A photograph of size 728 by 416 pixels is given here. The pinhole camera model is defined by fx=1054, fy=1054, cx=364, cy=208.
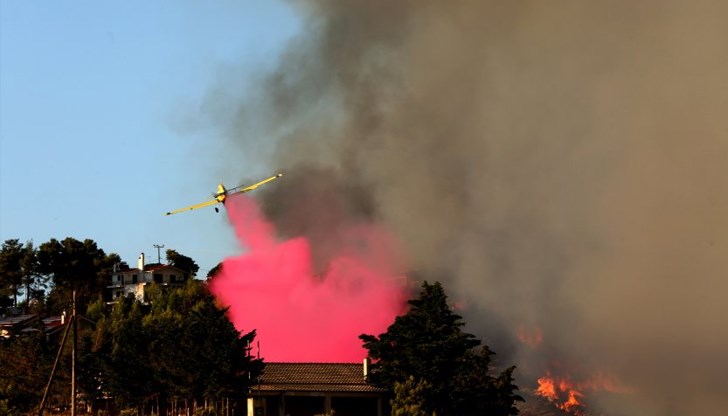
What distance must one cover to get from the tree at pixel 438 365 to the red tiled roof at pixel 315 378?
400cm

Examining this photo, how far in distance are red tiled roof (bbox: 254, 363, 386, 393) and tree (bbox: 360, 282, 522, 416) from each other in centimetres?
400

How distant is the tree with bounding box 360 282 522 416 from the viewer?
3187 inches

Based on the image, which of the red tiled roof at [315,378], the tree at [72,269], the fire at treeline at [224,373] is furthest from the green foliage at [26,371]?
the tree at [72,269]

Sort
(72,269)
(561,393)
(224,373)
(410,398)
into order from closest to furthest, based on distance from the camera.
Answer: (410,398) < (224,373) < (561,393) < (72,269)

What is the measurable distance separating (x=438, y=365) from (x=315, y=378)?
16249 millimetres

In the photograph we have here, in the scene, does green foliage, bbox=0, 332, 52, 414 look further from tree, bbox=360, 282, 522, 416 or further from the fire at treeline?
tree, bbox=360, 282, 522, 416

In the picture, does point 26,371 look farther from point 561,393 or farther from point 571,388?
point 571,388

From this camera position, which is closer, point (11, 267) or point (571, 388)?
point (571, 388)

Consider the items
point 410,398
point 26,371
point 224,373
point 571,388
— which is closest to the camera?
point 410,398

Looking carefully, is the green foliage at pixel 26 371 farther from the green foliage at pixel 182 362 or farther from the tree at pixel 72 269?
the tree at pixel 72 269

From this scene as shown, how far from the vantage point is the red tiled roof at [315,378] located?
91062 millimetres

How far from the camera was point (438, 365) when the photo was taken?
270 ft

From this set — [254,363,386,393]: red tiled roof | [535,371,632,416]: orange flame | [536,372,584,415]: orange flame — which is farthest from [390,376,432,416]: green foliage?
[535,371,632,416]: orange flame

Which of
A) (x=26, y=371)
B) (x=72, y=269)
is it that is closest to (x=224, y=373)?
(x=26, y=371)
